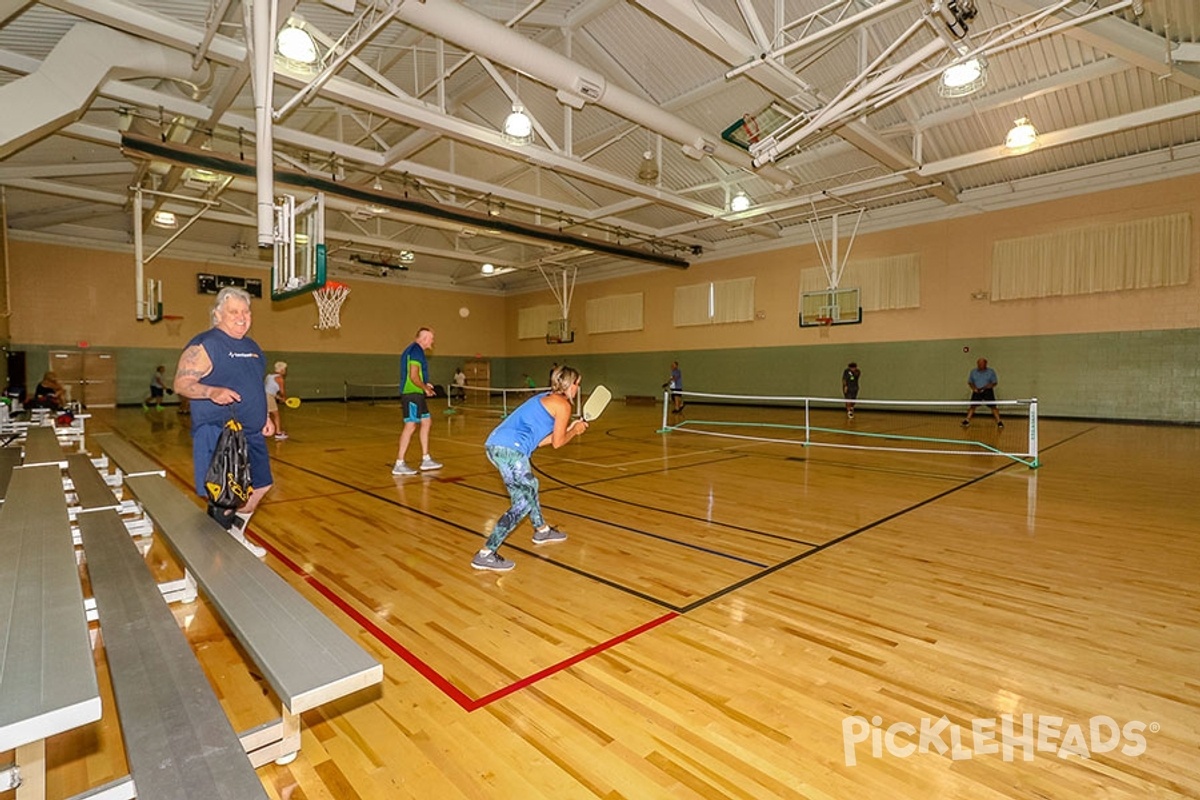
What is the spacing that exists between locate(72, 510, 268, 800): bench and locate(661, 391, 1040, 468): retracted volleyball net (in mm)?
7957

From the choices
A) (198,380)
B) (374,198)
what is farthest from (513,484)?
(374,198)

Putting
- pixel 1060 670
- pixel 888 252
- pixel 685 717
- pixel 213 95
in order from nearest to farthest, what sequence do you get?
1. pixel 685 717
2. pixel 1060 670
3. pixel 213 95
4. pixel 888 252

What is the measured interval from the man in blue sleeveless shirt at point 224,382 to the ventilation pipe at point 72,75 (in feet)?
25.0

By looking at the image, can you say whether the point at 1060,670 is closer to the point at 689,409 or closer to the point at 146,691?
the point at 146,691

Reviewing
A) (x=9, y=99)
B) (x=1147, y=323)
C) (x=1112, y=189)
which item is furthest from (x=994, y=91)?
(x=9, y=99)

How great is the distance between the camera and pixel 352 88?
9.13 m

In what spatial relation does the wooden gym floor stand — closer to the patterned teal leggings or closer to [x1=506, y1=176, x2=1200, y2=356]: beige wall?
the patterned teal leggings

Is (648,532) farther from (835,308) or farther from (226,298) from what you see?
(835,308)

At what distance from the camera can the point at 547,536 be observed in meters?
4.81

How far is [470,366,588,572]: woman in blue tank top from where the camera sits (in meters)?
4.10

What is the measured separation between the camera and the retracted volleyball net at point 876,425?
33.2 feet

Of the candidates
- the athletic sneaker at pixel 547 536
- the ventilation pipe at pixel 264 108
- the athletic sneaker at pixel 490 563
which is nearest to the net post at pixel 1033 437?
the athletic sneaker at pixel 547 536

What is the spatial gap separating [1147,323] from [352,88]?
18614 mm

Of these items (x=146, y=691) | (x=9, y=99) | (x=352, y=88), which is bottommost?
(x=146, y=691)
